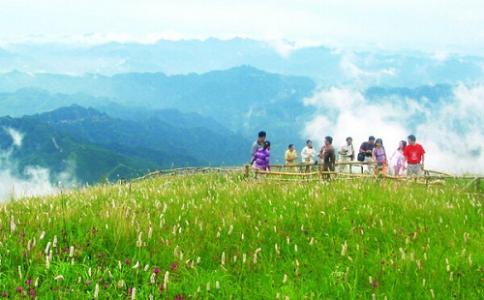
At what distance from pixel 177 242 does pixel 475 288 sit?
3363 millimetres

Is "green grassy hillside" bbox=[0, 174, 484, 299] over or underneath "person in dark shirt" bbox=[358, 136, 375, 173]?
underneath

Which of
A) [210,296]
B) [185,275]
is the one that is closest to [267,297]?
[210,296]

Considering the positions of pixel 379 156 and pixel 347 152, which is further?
pixel 347 152

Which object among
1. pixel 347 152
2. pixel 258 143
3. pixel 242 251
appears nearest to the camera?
pixel 242 251

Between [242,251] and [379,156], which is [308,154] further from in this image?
[242,251]

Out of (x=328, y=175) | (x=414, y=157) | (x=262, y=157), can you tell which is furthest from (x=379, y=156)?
(x=328, y=175)

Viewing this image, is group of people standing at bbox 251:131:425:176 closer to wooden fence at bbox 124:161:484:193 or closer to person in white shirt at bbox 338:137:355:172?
person in white shirt at bbox 338:137:355:172

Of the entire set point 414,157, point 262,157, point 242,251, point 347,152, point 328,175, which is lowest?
point 242,251

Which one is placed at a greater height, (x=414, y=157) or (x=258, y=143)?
(x=258, y=143)

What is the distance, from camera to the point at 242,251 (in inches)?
250

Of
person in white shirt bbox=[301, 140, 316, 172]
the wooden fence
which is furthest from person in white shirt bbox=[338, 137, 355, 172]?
person in white shirt bbox=[301, 140, 316, 172]

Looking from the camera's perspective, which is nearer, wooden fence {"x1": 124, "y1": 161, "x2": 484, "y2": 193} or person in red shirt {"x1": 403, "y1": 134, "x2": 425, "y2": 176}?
wooden fence {"x1": 124, "y1": 161, "x2": 484, "y2": 193}

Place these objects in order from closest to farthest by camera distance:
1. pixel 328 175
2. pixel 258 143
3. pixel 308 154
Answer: pixel 328 175
pixel 258 143
pixel 308 154

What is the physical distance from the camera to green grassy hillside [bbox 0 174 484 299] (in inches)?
197
